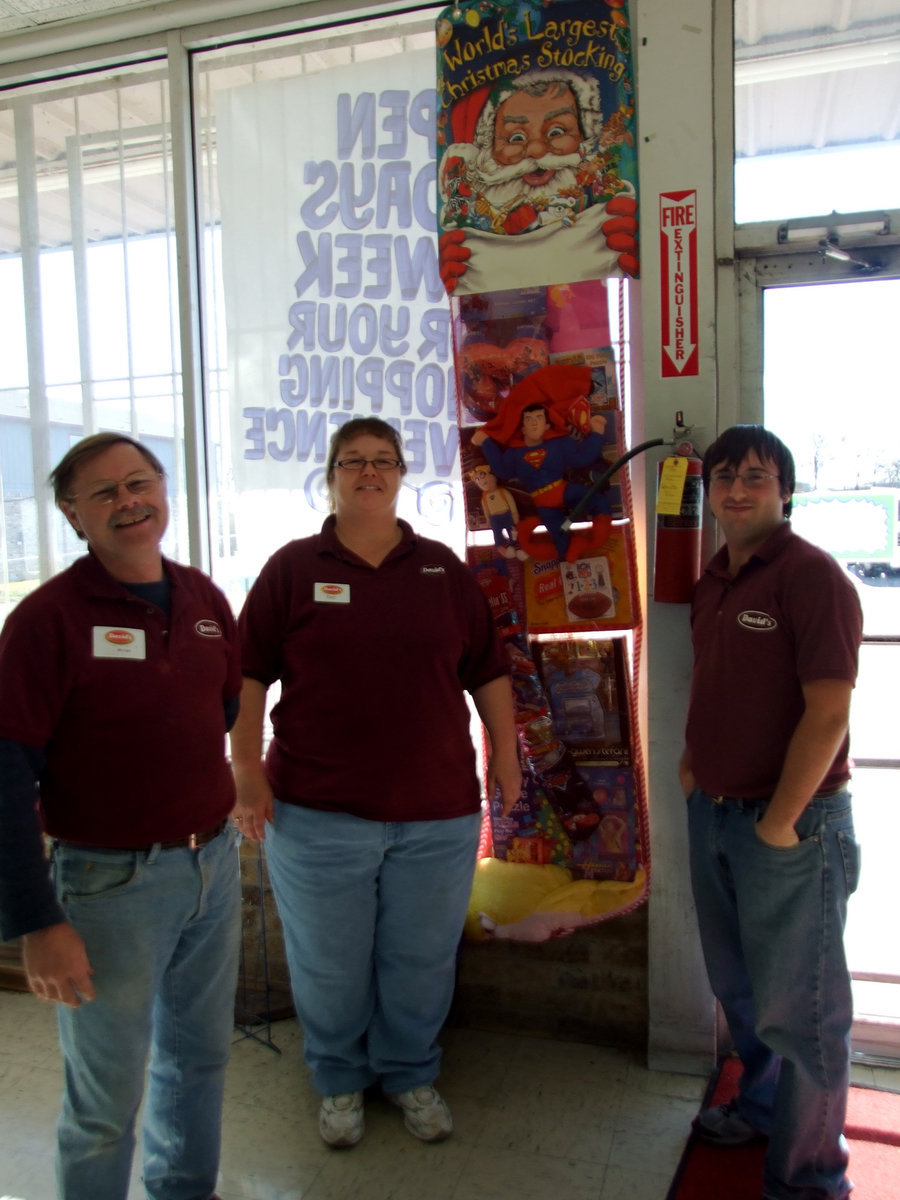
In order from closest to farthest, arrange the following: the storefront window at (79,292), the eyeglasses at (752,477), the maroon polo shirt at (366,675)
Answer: the eyeglasses at (752,477), the maroon polo shirt at (366,675), the storefront window at (79,292)

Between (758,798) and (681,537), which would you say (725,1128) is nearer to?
(758,798)

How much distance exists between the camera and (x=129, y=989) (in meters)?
1.48

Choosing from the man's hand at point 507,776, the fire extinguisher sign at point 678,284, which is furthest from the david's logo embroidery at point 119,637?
the fire extinguisher sign at point 678,284

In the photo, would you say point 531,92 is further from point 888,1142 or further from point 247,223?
point 888,1142

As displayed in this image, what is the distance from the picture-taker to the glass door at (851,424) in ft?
7.23

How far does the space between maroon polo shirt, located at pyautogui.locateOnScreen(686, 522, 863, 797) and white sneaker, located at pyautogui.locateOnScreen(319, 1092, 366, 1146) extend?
113 cm

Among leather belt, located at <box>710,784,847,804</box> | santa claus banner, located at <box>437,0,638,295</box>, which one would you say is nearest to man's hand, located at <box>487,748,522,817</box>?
leather belt, located at <box>710,784,847,804</box>

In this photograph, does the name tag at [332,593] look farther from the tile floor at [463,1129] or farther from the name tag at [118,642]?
the tile floor at [463,1129]

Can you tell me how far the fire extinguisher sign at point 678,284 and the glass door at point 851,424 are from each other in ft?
0.60

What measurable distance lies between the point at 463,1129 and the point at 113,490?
168cm

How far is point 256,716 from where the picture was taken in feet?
6.70

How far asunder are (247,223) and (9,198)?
2.96 feet

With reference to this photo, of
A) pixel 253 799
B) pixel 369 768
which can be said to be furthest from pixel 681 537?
pixel 253 799

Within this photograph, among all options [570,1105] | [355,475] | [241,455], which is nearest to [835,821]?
[570,1105]
